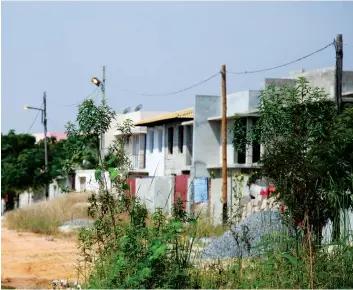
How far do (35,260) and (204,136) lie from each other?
62.9 ft

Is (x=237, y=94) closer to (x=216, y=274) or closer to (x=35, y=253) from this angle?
(x=35, y=253)

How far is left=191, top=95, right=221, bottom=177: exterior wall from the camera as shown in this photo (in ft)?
129

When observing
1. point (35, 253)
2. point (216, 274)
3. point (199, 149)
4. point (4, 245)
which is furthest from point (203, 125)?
point (216, 274)

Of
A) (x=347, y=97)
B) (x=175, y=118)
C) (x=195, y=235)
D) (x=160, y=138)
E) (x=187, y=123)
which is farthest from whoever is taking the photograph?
(x=160, y=138)

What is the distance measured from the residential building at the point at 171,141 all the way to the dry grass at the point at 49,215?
6058 mm

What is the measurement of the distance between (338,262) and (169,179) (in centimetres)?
2717

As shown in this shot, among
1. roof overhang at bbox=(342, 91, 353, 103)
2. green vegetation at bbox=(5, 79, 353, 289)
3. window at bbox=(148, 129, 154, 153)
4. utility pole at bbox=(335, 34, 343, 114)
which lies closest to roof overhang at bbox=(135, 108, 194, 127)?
window at bbox=(148, 129, 154, 153)

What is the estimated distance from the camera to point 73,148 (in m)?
11.4

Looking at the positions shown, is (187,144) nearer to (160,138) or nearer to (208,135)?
(208,135)

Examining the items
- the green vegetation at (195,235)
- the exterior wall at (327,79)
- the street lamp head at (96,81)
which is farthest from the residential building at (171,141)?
the green vegetation at (195,235)

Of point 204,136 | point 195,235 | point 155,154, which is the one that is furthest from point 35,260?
point 155,154

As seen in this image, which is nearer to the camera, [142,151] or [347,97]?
[347,97]

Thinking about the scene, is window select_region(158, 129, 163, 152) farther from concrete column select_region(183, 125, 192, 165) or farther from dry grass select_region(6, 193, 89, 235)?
dry grass select_region(6, 193, 89, 235)

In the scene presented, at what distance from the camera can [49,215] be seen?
33.9 meters
